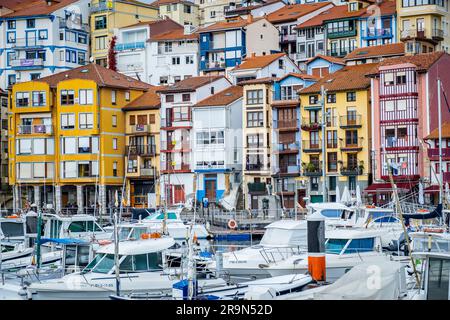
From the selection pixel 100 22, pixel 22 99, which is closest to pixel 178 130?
pixel 22 99

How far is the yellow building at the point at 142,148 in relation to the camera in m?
83.6

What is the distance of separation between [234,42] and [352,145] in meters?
23.0

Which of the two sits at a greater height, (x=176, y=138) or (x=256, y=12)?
(x=256, y=12)

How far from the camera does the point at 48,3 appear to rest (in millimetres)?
103500

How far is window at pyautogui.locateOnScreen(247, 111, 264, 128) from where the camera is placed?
77.9 meters

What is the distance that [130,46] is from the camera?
9988 centimetres

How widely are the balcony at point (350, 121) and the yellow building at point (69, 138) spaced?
20694 millimetres

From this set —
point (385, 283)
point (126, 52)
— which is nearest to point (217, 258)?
point (385, 283)

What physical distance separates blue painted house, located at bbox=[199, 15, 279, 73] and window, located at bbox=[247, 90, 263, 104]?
13.2 metres

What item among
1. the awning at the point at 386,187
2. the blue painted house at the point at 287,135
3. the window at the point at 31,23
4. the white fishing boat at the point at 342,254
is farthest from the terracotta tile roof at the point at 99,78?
the white fishing boat at the point at 342,254

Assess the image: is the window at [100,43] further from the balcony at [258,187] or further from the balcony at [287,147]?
the balcony at [258,187]

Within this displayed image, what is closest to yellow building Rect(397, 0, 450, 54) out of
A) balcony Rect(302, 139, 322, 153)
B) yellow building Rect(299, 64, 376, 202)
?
yellow building Rect(299, 64, 376, 202)
